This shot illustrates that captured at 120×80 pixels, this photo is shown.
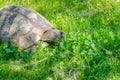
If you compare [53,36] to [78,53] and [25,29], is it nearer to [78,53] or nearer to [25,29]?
[25,29]

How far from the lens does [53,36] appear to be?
14.7 feet

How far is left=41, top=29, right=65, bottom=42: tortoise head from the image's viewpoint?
4.45 metres

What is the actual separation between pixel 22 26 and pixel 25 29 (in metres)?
0.06

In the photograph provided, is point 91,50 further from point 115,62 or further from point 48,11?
point 48,11

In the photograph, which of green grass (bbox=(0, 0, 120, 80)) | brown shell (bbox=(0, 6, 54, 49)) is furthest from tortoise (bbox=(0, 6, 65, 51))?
green grass (bbox=(0, 0, 120, 80))

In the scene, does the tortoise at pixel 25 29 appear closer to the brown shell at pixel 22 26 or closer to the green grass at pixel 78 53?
the brown shell at pixel 22 26

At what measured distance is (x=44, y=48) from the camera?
14.4 feet

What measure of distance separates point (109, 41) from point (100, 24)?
0.53 meters

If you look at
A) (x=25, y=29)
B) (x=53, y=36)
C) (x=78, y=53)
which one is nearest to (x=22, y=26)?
(x=25, y=29)

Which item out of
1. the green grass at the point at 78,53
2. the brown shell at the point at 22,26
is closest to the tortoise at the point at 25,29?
the brown shell at the point at 22,26

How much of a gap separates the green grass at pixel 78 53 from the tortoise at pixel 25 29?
11cm

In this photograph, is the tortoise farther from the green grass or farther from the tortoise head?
the green grass

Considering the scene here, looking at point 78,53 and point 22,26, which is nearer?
point 78,53

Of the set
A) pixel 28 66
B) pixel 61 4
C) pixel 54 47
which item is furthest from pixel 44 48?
pixel 61 4
